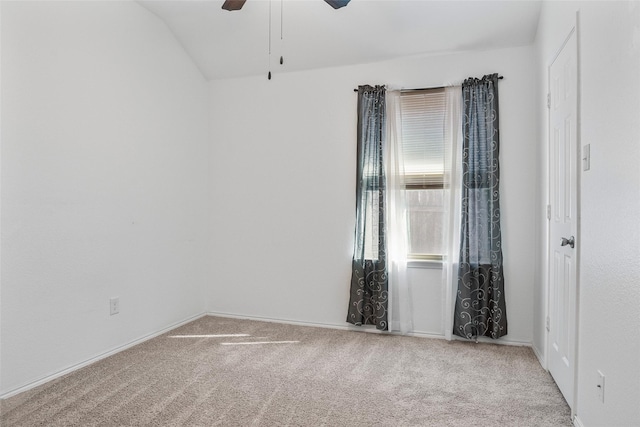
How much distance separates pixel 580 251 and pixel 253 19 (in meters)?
3.07

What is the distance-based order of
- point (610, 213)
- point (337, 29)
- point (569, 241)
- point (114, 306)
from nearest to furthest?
point (610, 213)
point (569, 241)
point (114, 306)
point (337, 29)

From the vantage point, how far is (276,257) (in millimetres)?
3961

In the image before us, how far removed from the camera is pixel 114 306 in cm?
303

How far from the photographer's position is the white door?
2.13 meters

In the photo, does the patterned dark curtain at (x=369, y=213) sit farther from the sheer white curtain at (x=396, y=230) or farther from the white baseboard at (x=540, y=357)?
the white baseboard at (x=540, y=357)

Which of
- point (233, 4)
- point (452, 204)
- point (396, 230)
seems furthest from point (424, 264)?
point (233, 4)

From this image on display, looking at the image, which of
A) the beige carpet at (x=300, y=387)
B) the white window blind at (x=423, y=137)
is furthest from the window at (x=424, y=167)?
the beige carpet at (x=300, y=387)

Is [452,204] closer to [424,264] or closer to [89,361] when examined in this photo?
[424,264]

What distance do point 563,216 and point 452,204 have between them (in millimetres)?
1034

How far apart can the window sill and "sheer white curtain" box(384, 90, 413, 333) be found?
0.07 meters

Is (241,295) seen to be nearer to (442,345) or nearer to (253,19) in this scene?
(442,345)

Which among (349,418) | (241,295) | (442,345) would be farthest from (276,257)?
(349,418)

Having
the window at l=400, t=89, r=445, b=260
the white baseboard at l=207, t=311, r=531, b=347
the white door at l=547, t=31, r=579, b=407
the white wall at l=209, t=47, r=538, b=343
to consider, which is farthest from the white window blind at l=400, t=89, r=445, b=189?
the white baseboard at l=207, t=311, r=531, b=347

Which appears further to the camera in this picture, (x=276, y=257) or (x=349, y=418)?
(x=276, y=257)
